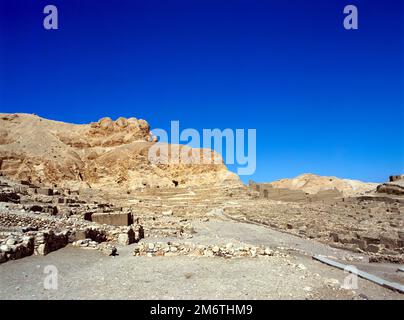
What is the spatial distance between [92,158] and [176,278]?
6148 cm

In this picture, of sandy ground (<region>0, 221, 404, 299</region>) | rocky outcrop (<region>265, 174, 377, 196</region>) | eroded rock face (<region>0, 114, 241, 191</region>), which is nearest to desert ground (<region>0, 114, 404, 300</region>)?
sandy ground (<region>0, 221, 404, 299</region>)

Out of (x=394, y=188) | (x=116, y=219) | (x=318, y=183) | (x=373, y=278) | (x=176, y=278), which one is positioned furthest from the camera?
(x=318, y=183)

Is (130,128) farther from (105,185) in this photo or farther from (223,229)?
(223,229)

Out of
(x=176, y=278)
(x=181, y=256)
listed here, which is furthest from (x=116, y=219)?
(x=176, y=278)

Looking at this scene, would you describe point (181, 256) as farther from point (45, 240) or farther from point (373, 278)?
point (373, 278)

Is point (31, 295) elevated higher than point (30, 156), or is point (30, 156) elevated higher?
point (30, 156)

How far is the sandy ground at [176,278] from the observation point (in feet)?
23.6

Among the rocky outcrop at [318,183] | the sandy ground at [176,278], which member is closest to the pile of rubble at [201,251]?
the sandy ground at [176,278]

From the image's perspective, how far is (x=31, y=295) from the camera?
684cm

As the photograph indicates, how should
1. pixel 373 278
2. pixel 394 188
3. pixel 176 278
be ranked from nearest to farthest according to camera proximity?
pixel 176 278 → pixel 373 278 → pixel 394 188

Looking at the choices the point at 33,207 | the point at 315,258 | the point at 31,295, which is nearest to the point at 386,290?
the point at 315,258

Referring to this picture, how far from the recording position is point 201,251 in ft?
35.0

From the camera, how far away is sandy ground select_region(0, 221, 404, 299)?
7.18 metres
